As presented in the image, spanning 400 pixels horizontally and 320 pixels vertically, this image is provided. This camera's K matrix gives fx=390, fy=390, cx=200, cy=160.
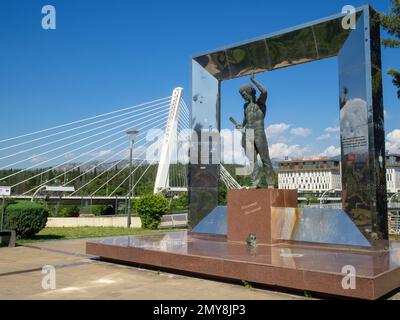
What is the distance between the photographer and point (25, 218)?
12.5 metres

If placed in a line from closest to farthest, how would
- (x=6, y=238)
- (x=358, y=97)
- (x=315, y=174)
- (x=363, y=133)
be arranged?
(x=363, y=133), (x=358, y=97), (x=6, y=238), (x=315, y=174)

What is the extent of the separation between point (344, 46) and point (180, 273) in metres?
5.80

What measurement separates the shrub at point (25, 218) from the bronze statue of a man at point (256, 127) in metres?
7.40

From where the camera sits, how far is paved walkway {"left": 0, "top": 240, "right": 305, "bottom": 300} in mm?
5316

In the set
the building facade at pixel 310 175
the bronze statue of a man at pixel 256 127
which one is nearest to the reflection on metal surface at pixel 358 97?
the bronze statue of a man at pixel 256 127

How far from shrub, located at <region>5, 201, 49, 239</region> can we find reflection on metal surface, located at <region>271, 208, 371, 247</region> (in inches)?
326

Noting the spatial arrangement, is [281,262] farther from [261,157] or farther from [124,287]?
[261,157]

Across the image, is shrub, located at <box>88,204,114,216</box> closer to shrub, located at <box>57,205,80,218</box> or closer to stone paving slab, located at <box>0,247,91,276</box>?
shrub, located at <box>57,205,80,218</box>

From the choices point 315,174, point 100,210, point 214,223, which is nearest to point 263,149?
point 214,223

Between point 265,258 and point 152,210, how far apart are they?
12700 mm

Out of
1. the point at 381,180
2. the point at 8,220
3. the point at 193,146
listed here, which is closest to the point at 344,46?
the point at 381,180

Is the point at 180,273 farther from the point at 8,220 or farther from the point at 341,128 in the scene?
the point at 8,220

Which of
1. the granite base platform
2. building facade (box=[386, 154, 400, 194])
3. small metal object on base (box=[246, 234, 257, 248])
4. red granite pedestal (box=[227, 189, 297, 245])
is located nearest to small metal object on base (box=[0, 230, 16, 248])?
the granite base platform
